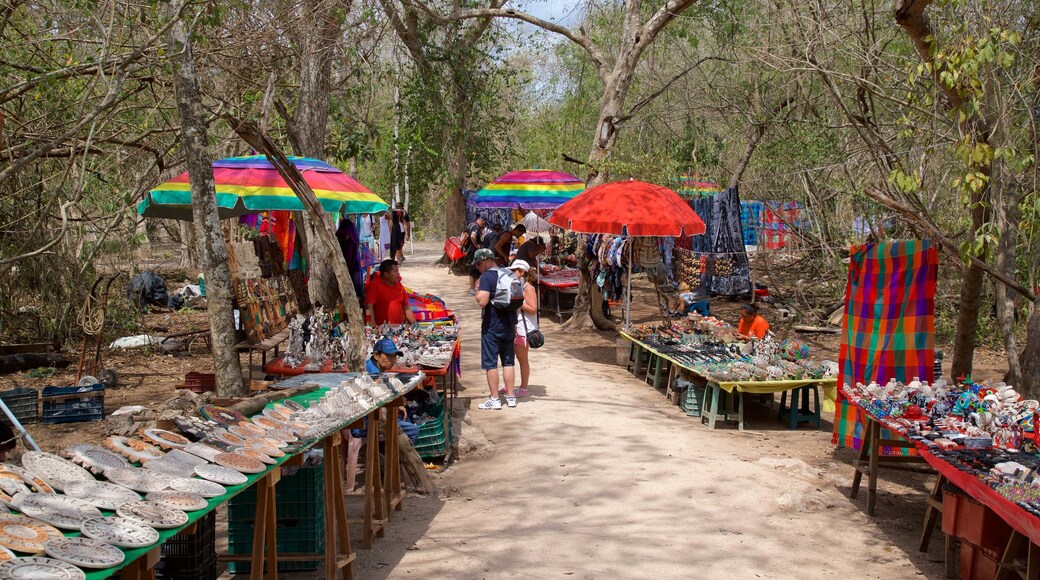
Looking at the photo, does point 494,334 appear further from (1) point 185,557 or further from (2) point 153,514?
(2) point 153,514

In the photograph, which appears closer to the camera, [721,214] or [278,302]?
[278,302]

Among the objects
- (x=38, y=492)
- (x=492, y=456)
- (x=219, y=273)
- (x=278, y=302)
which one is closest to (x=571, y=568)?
(x=492, y=456)

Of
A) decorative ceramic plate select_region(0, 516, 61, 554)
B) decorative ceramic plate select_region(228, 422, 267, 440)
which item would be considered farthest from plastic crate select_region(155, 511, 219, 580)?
decorative ceramic plate select_region(0, 516, 61, 554)

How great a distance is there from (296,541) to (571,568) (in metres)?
1.66

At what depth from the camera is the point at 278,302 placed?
426 inches

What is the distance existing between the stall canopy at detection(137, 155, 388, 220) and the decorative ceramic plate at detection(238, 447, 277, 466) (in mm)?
4841

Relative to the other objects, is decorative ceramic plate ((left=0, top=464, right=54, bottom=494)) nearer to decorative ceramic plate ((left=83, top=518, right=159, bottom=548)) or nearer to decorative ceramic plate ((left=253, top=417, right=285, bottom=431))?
decorative ceramic plate ((left=83, top=518, right=159, bottom=548))

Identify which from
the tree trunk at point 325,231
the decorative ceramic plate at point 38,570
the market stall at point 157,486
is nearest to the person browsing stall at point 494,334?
the tree trunk at point 325,231

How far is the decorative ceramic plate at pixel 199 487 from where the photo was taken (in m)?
3.76

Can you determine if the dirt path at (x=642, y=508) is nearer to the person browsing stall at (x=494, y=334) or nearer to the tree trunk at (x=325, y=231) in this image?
the person browsing stall at (x=494, y=334)

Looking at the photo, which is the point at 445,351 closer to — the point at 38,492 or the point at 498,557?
the point at 498,557

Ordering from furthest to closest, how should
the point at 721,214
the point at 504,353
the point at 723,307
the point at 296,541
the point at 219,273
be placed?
the point at 723,307, the point at 721,214, the point at 504,353, the point at 219,273, the point at 296,541

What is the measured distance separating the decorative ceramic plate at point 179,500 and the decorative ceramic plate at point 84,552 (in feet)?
1.45

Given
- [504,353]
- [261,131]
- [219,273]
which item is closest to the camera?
[261,131]
